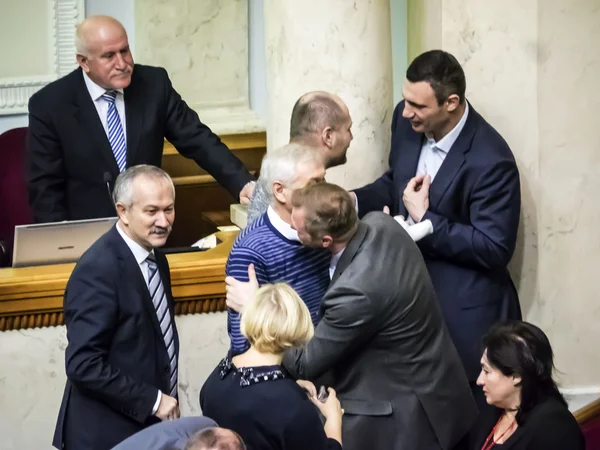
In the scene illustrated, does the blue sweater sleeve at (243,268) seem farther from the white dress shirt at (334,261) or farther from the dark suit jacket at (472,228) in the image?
the dark suit jacket at (472,228)

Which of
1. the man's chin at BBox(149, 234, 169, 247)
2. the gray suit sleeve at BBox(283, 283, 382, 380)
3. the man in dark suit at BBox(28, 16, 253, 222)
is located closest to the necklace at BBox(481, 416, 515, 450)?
the gray suit sleeve at BBox(283, 283, 382, 380)

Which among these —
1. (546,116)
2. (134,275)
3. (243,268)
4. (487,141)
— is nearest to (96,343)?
(134,275)


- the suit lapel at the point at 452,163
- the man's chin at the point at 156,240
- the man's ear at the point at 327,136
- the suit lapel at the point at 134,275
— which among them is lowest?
the suit lapel at the point at 134,275

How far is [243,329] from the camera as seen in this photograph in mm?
2811

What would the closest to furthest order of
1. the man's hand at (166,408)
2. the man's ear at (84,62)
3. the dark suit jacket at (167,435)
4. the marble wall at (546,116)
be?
1. the dark suit jacket at (167,435)
2. the man's hand at (166,408)
3. the marble wall at (546,116)
4. the man's ear at (84,62)

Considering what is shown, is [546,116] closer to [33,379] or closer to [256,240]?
[256,240]

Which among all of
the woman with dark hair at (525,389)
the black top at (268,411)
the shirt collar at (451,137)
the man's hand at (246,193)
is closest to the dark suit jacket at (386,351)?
the woman with dark hair at (525,389)

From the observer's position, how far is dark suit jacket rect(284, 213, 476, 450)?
3.02 m

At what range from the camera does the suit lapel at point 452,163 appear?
3.66m

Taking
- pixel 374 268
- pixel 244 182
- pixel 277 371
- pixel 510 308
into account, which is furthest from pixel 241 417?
pixel 244 182

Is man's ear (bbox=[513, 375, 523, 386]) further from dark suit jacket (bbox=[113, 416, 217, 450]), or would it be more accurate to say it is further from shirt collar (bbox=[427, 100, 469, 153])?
dark suit jacket (bbox=[113, 416, 217, 450])

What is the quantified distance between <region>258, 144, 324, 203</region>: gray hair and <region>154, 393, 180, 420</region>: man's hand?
0.65 m

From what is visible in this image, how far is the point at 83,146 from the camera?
447cm

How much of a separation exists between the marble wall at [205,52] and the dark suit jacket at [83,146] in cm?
152
